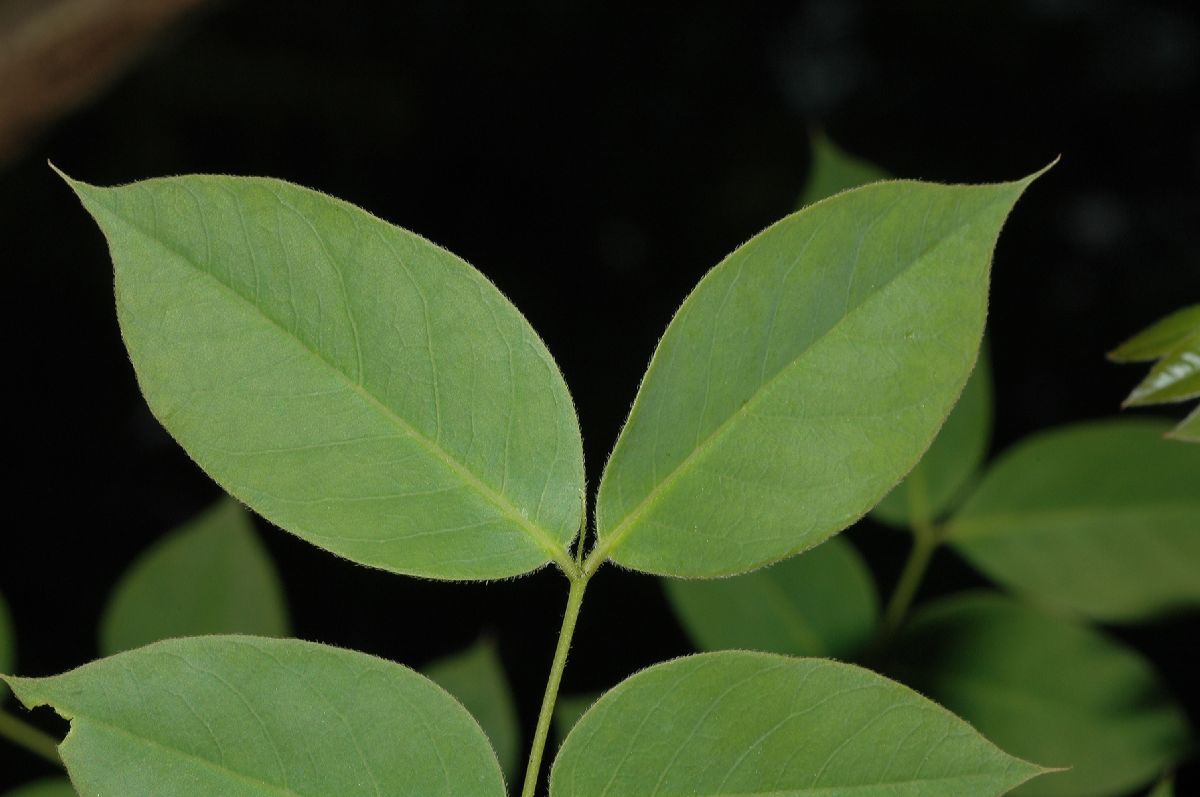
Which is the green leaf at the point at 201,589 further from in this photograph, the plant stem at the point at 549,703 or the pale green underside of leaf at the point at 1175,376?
the pale green underside of leaf at the point at 1175,376

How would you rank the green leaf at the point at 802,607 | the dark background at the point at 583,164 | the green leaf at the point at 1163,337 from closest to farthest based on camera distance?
the green leaf at the point at 1163,337 → the green leaf at the point at 802,607 → the dark background at the point at 583,164

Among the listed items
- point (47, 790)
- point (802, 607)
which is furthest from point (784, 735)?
point (47, 790)

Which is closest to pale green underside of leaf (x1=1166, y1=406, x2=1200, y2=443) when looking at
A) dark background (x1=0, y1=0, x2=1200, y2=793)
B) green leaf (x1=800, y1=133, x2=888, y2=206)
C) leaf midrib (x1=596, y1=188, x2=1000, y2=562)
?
leaf midrib (x1=596, y1=188, x2=1000, y2=562)

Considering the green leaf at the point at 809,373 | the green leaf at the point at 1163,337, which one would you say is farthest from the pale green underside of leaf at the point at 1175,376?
the green leaf at the point at 809,373

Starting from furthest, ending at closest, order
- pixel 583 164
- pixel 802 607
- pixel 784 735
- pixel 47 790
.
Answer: pixel 583 164, pixel 802 607, pixel 47 790, pixel 784 735

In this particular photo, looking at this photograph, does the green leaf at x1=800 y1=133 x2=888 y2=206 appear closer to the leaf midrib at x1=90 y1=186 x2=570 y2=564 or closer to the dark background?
the leaf midrib at x1=90 y1=186 x2=570 y2=564

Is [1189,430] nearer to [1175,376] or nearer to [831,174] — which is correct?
[1175,376]
